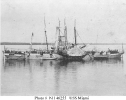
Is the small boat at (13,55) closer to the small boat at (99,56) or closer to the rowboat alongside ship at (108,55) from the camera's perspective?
the small boat at (99,56)

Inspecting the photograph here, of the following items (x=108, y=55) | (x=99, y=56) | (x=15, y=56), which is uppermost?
(x=15, y=56)

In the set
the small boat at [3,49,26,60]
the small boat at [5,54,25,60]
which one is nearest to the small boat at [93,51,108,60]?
the small boat at [3,49,26,60]

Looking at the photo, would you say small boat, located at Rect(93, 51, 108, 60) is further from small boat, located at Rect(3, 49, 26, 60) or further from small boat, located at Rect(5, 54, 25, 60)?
small boat, located at Rect(5, 54, 25, 60)

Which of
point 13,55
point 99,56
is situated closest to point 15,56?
point 13,55

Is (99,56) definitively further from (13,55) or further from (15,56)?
(13,55)

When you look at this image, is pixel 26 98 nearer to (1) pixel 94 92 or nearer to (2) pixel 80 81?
(1) pixel 94 92

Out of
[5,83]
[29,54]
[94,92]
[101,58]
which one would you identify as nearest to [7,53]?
[29,54]

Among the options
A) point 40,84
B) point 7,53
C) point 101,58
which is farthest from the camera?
point 101,58

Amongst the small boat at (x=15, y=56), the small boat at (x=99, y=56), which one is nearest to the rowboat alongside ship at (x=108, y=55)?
the small boat at (x=99, y=56)

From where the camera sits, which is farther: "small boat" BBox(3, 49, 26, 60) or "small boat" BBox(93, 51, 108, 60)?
"small boat" BBox(93, 51, 108, 60)

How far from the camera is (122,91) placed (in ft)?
62.8

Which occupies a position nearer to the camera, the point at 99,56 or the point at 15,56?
the point at 15,56

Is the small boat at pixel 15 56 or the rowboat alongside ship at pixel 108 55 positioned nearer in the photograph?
the small boat at pixel 15 56

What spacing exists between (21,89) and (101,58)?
40.7 m
